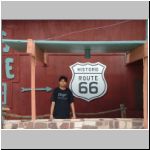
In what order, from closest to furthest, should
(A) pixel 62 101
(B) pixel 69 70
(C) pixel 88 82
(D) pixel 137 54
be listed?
(A) pixel 62 101, (D) pixel 137 54, (C) pixel 88 82, (B) pixel 69 70

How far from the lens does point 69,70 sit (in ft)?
36.0

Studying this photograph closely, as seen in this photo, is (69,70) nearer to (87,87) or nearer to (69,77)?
(69,77)

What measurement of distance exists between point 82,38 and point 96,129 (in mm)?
3477

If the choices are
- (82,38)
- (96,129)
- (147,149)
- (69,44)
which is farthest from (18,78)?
(147,149)

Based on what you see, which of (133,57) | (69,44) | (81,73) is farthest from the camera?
(81,73)

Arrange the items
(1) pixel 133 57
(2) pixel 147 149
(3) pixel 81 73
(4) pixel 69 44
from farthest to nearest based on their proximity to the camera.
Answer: (3) pixel 81 73
(1) pixel 133 57
(4) pixel 69 44
(2) pixel 147 149

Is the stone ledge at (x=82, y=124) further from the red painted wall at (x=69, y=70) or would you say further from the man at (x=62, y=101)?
the red painted wall at (x=69, y=70)

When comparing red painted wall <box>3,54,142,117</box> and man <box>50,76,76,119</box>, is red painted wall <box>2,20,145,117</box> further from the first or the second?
man <box>50,76,76,119</box>

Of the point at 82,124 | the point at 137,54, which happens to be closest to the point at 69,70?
the point at 137,54

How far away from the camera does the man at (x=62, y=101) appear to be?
348 inches

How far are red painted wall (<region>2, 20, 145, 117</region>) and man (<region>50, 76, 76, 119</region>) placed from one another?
1996mm

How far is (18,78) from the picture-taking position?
10914 mm

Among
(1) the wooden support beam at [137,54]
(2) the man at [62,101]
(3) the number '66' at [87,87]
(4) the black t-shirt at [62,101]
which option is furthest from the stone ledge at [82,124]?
(3) the number '66' at [87,87]

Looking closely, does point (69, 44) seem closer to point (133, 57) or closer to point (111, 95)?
point (133, 57)
